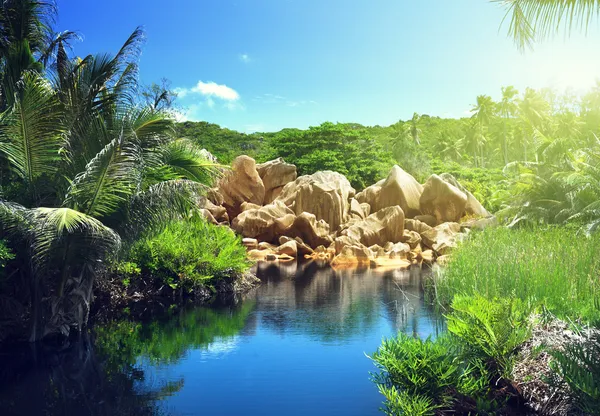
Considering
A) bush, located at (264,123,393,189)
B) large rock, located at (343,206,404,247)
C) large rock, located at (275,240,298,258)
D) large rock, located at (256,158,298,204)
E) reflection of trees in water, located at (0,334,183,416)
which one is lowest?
reflection of trees in water, located at (0,334,183,416)

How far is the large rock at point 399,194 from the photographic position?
34.6 meters

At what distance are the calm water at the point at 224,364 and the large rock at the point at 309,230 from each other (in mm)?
15491

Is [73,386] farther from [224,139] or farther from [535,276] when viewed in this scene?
[224,139]

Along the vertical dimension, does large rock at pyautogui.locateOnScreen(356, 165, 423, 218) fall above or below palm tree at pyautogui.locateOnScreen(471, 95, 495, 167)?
below

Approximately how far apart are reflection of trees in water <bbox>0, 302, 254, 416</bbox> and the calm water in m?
0.02

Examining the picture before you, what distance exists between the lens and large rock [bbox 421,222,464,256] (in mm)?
29047

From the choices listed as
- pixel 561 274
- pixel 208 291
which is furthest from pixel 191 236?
pixel 561 274

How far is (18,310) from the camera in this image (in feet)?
40.4

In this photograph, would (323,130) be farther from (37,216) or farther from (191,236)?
(37,216)

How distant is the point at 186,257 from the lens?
1697 cm

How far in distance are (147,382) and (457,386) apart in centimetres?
511

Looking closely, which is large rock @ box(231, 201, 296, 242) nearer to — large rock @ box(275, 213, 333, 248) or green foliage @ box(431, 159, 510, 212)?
large rock @ box(275, 213, 333, 248)

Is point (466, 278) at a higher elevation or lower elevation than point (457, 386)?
higher

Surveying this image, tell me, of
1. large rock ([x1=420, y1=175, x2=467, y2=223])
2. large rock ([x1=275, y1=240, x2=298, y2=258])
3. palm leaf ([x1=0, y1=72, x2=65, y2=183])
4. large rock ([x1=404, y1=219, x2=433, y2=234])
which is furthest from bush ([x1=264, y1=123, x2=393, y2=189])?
palm leaf ([x1=0, y1=72, x2=65, y2=183])
